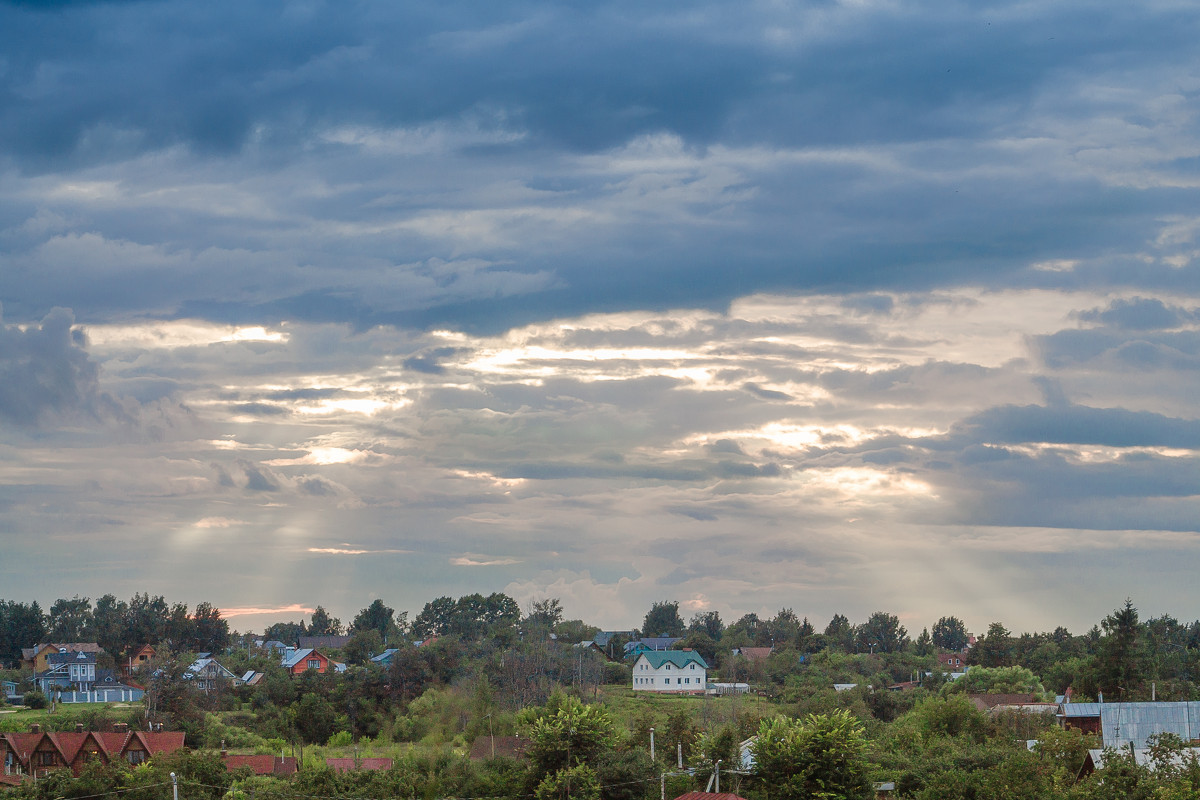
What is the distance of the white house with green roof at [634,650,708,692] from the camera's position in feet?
377

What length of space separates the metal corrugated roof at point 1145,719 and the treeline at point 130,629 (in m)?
99.0

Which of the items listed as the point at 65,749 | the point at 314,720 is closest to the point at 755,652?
the point at 314,720

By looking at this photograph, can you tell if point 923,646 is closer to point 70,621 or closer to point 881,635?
point 881,635

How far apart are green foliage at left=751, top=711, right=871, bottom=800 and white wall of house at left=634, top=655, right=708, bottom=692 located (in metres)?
65.0

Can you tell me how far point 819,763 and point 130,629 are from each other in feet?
349


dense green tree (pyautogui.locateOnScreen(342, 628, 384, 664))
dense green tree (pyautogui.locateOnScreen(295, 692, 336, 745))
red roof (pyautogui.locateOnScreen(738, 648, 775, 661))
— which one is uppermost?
dense green tree (pyautogui.locateOnScreen(342, 628, 384, 664))

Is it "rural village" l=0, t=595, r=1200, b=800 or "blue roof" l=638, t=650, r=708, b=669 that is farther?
"blue roof" l=638, t=650, r=708, b=669

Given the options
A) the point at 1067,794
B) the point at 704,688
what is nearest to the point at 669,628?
the point at 704,688

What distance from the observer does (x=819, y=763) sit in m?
48.8

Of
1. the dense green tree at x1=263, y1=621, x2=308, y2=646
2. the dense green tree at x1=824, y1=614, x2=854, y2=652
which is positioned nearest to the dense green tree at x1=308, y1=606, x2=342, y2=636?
the dense green tree at x1=263, y1=621, x2=308, y2=646

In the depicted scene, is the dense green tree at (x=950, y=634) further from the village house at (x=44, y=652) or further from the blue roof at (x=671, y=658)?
the village house at (x=44, y=652)

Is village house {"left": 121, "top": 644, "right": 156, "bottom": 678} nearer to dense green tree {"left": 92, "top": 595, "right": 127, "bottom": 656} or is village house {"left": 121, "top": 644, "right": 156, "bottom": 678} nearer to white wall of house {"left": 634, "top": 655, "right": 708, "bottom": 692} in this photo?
dense green tree {"left": 92, "top": 595, "right": 127, "bottom": 656}

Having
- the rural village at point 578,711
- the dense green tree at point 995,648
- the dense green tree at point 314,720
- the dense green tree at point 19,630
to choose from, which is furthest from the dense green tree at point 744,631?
the dense green tree at point 19,630

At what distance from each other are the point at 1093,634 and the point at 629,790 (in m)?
85.1
